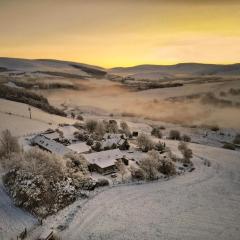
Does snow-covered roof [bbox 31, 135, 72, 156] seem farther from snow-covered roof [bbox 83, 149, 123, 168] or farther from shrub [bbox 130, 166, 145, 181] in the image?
shrub [bbox 130, 166, 145, 181]

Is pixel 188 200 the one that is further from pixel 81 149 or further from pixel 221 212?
pixel 81 149

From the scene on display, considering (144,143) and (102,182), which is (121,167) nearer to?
(102,182)

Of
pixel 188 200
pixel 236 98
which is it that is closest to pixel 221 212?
pixel 188 200

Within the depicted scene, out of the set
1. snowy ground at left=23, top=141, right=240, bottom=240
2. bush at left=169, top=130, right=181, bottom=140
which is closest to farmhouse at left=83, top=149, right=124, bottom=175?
snowy ground at left=23, top=141, right=240, bottom=240

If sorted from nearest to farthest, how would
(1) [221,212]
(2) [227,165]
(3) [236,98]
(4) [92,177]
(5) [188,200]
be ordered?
(1) [221,212] < (5) [188,200] < (4) [92,177] < (2) [227,165] < (3) [236,98]

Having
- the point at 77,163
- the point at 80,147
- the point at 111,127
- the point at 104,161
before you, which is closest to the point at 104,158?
the point at 104,161

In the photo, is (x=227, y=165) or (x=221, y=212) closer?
(x=221, y=212)
